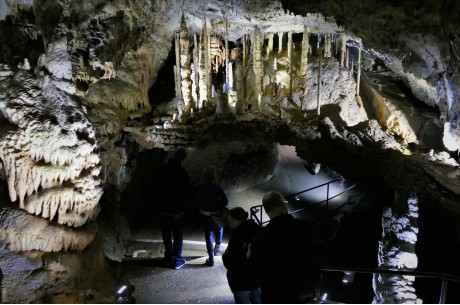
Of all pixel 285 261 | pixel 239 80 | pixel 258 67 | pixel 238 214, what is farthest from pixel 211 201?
pixel 258 67

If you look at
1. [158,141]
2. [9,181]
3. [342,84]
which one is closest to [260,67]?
[342,84]

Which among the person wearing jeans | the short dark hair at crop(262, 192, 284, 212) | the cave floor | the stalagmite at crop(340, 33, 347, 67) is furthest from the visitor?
the stalagmite at crop(340, 33, 347, 67)

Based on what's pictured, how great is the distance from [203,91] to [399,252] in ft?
29.9

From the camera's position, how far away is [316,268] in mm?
2645

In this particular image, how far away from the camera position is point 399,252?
6457 millimetres

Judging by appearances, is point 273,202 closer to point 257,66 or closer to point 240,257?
point 240,257

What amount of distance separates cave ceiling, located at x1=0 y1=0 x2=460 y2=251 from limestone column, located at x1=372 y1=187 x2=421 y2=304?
169 cm

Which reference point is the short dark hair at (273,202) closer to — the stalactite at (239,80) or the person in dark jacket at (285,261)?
the person in dark jacket at (285,261)

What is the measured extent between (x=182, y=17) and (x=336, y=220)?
35.2 feet

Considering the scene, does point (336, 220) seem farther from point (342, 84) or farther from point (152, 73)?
point (342, 84)

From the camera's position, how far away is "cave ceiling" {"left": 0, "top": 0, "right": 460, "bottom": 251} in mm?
4707

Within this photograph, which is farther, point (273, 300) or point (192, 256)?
point (192, 256)

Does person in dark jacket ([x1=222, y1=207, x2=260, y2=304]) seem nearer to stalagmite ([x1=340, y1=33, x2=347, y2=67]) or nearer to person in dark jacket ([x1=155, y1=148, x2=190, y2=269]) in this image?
person in dark jacket ([x1=155, y1=148, x2=190, y2=269])

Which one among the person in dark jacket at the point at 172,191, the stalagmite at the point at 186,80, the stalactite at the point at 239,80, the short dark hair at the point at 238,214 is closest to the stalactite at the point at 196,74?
the stalagmite at the point at 186,80
